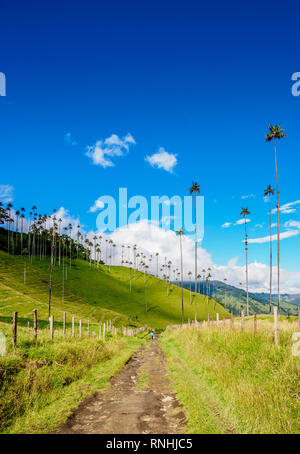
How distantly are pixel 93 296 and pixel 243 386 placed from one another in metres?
119

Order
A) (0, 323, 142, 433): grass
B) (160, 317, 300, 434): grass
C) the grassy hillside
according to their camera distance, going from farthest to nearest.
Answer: the grassy hillside, (0, 323, 142, 433): grass, (160, 317, 300, 434): grass

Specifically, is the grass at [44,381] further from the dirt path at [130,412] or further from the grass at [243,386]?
the grass at [243,386]

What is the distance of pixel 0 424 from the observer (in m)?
7.92

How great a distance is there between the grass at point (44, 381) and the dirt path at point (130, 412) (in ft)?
1.66

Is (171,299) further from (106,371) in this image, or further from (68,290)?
(106,371)

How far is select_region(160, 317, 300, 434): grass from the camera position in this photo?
7258mm

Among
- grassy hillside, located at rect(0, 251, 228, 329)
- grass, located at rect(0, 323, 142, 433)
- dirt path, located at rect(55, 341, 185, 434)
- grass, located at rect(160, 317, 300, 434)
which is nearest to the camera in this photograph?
grass, located at rect(160, 317, 300, 434)

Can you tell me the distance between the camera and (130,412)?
8875mm

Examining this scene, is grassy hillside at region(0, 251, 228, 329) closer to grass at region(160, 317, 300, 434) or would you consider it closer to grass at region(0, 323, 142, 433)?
grass at region(0, 323, 142, 433)

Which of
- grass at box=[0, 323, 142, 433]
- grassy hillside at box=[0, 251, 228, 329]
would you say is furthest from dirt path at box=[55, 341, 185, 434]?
grassy hillside at box=[0, 251, 228, 329]

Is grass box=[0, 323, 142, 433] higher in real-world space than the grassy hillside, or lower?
higher

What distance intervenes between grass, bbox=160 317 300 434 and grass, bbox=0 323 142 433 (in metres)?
3.95

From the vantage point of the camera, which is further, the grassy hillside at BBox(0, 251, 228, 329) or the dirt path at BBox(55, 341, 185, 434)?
the grassy hillside at BBox(0, 251, 228, 329)

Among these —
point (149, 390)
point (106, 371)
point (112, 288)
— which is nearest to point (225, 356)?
point (149, 390)
